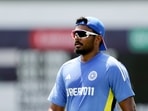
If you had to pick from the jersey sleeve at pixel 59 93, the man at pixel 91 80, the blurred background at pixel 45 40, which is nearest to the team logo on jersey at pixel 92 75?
the man at pixel 91 80

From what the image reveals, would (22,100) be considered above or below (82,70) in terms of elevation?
below

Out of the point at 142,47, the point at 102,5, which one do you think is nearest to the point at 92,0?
the point at 102,5

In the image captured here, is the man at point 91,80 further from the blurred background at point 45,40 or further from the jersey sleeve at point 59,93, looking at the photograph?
the blurred background at point 45,40

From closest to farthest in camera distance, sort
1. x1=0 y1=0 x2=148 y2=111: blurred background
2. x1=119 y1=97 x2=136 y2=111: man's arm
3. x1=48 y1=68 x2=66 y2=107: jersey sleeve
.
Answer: x1=119 y1=97 x2=136 y2=111: man's arm < x1=48 y1=68 x2=66 y2=107: jersey sleeve < x1=0 y1=0 x2=148 y2=111: blurred background

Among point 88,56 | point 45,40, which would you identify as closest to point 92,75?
point 88,56

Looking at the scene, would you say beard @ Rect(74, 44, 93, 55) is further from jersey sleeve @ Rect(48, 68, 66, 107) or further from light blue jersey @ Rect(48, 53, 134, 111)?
jersey sleeve @ Rect(48, 68, 66, 107)

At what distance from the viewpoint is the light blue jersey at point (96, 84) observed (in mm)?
6285

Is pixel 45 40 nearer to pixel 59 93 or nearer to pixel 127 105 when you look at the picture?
pixel 59 93

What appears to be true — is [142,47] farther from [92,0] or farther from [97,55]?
[97,55]

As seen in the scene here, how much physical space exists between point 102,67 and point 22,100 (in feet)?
23.2

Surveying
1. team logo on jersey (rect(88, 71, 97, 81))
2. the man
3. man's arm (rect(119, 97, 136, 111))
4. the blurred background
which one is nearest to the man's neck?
the man

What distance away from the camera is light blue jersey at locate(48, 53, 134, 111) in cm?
629

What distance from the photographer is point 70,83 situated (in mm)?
6402

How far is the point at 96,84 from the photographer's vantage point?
634 centimetres
